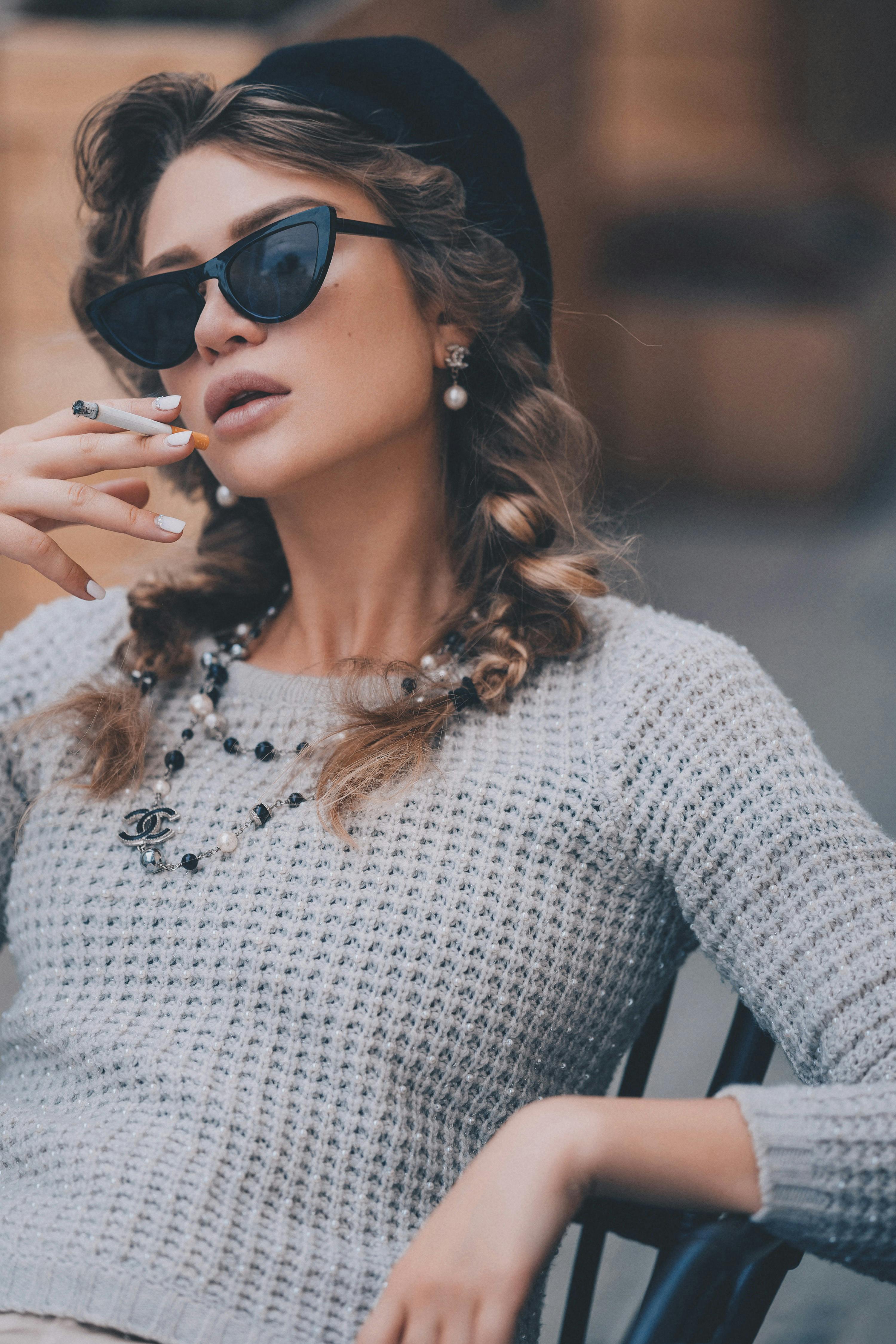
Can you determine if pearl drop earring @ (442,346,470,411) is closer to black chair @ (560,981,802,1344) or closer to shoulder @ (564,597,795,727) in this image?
shoulder @ (564,597,795,727)

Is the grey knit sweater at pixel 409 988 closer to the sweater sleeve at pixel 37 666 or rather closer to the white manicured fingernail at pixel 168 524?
the sweater sleeve at pixel 37 666

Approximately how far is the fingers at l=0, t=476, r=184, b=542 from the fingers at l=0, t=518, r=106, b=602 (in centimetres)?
2

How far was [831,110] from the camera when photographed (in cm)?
555

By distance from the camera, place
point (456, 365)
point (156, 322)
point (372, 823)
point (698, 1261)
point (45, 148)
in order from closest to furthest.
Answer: point (698, 1261)
point (372, 823)
point (156, 322)
point (456, 365)
point (45, 148)

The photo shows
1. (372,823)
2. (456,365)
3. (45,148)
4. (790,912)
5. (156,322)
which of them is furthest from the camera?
(45,148)

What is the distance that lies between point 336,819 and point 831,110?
18.5ft

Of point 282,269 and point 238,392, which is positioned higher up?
point 282,269

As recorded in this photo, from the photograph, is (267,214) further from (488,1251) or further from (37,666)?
(488,1251)

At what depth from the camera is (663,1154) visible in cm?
87

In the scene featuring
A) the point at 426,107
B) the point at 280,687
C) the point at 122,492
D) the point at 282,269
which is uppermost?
the point at 426,107

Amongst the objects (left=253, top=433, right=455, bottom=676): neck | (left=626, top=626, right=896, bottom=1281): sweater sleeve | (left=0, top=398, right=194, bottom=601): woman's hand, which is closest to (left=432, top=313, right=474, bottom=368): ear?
(left=253, top=433, right=455, bottom=676): neck

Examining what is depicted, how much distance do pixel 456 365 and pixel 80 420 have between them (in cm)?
45

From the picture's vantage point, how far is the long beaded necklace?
1.18 meters

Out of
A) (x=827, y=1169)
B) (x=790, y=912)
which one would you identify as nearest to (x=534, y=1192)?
(x=827, y=1169)
